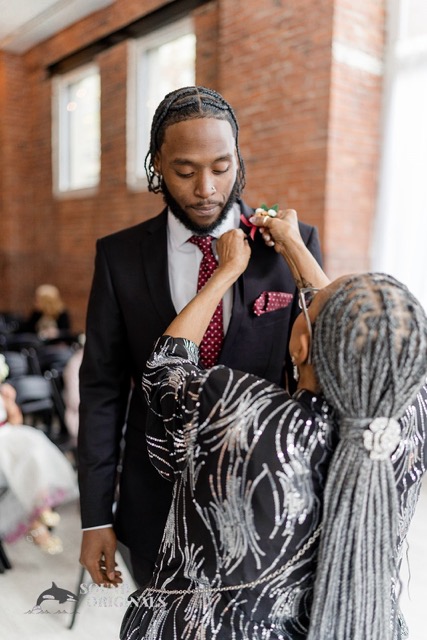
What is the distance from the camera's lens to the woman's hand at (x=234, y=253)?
1.14 metres

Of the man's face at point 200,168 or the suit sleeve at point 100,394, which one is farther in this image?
the suit sleeve at point 100,394

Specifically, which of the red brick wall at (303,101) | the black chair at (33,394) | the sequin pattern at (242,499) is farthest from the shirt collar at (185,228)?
the red brick wall at (303,101)

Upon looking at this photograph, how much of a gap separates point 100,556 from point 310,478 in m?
0.73

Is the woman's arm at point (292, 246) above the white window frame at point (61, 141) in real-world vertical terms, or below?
below

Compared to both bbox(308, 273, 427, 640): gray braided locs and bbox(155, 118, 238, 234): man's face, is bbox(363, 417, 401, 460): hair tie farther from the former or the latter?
bbox(155, 118, 238, 234): man's face

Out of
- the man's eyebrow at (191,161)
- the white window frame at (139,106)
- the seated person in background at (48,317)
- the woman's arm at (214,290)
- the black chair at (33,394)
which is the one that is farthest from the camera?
the seated person in background at (48,317)

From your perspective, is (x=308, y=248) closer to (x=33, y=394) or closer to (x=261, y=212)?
(x=261, y=212)

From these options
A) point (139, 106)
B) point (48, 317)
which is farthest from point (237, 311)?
point (139, 106)

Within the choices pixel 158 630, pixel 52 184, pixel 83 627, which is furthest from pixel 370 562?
pixel 52 184

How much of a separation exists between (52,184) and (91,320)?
Answer: 7440mm

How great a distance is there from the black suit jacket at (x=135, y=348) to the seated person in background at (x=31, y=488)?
1684mm

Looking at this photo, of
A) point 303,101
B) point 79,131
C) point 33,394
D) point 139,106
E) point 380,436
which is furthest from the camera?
point 79,131

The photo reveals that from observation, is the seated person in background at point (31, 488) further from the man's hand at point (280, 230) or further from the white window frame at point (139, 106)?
the white window frame at point (139, 106)

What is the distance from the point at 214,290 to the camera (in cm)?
109
